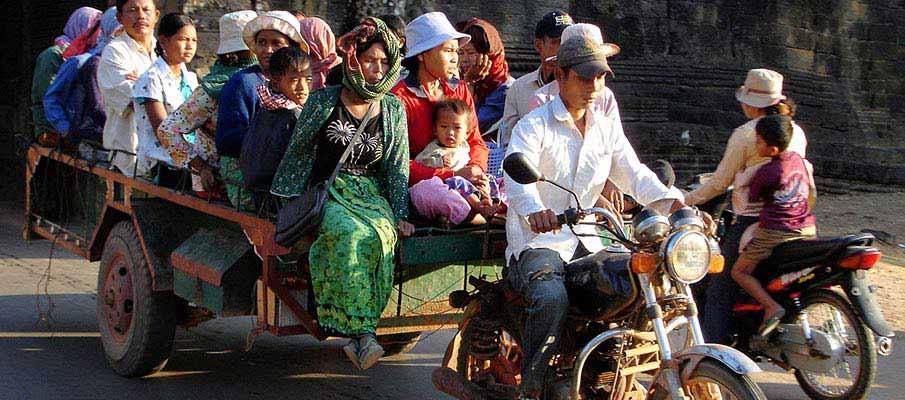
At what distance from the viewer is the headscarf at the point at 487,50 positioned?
635cm

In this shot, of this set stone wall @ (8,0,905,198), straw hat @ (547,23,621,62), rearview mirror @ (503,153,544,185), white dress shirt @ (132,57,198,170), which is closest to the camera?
rearview mirror @ (503,153,544,185)

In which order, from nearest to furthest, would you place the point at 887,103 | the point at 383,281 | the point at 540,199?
1. the point at 540,199
2. the point at 383,281
3. the point at 887,103

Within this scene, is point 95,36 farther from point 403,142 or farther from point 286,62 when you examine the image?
point 403,142

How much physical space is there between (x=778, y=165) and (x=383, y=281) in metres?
2.14

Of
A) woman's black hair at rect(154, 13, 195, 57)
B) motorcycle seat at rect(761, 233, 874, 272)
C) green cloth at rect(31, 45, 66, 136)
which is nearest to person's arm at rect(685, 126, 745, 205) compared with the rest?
motorcycle seat at rect(761, 233, 874, 272)

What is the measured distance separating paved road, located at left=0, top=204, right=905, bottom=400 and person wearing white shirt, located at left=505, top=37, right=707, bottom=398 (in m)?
1.57

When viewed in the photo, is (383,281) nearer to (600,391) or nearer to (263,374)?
(600,391)

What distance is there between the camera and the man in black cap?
19.4 feet

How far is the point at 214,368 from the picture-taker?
19.3 ft

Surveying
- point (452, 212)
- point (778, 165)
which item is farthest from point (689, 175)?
point (452, 212)

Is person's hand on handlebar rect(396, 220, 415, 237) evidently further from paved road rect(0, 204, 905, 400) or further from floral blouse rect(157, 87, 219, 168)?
floral blouse rect(157, 87, 219, 168)

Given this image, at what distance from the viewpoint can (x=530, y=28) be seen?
1268 cm

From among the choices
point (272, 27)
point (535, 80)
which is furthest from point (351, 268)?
point (535, 80)

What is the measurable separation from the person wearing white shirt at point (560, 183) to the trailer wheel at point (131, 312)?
2.09 metres
